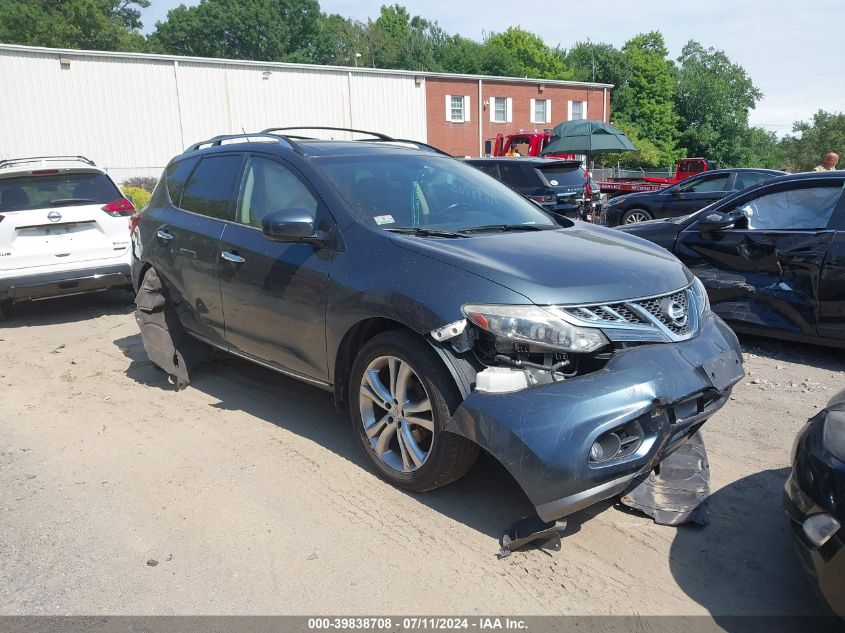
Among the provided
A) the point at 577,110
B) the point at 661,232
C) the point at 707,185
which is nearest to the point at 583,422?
the point at 661,232

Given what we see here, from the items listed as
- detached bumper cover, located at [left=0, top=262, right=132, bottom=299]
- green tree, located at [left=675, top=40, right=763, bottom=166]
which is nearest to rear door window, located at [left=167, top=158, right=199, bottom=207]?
detached bumper cover, located at [left=0, top=262, right=132, bottom=299]

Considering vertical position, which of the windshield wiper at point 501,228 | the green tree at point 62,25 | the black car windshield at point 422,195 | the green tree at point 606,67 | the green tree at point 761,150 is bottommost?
the green tree at point 761,150

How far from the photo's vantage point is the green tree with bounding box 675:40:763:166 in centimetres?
5731

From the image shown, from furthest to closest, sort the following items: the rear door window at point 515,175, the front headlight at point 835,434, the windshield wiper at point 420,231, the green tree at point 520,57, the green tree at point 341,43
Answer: the green tree at point 341,43, the green tree at point 520,57, the rear door window at point 515,175, the windshield wiper at point 420,231, the front headlight at point 835,434

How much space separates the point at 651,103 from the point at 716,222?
5553cm

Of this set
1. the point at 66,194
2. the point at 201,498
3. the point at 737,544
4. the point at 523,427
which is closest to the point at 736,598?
the point at 737,544

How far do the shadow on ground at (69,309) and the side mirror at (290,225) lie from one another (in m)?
5.27

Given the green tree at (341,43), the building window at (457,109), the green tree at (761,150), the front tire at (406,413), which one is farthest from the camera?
the green tree at (341,43)

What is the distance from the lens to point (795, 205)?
19.6ft

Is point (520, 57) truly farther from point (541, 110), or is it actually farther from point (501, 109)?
point (501, 109)

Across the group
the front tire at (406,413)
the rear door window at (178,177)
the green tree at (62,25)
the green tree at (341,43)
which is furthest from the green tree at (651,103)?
the front tire at (406,413)

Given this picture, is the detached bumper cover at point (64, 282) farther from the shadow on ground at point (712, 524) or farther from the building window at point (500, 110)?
the building window at point (500, 110)

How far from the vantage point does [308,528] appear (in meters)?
3.36

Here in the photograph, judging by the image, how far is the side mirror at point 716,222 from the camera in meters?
6.15
